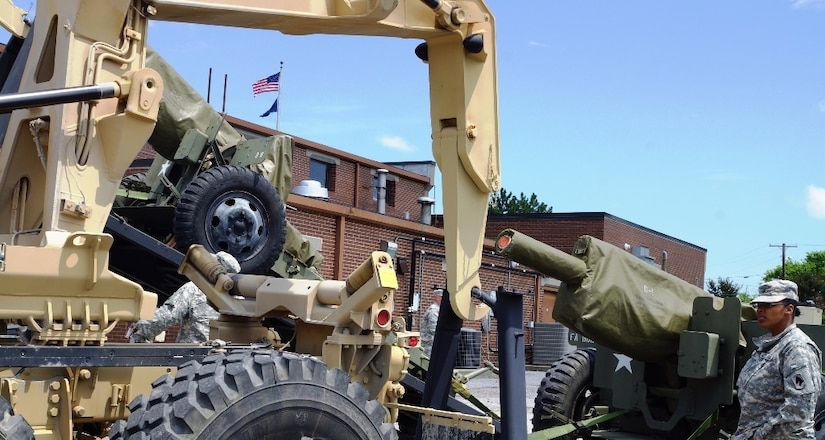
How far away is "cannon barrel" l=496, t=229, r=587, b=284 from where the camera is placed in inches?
299

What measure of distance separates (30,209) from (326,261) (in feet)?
50.2

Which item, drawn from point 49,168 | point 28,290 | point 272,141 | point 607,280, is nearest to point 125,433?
point 28,290

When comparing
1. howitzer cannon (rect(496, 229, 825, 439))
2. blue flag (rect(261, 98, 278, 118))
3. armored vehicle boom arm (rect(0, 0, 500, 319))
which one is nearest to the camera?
armored vehicle boom arm (rect(0, 0, 500, 319))

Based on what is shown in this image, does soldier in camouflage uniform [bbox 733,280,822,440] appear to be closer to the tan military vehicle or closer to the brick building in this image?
the tan military vehicle

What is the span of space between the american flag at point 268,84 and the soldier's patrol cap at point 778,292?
2103 cm

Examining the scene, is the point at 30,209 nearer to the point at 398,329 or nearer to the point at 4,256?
the point at 4,256

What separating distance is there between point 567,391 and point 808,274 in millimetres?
58436

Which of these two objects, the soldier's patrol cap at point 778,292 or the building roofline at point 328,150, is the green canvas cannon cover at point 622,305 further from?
the building roofline at point 328,150

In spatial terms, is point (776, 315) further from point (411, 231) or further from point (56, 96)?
point (411, 231)

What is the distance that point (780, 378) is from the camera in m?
5.86

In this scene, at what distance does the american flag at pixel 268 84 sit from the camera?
1021 inches

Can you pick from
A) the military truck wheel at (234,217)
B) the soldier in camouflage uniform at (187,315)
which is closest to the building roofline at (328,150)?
the military truck wheel at (234,217)

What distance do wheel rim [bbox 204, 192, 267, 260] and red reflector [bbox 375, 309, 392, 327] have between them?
4053 mm

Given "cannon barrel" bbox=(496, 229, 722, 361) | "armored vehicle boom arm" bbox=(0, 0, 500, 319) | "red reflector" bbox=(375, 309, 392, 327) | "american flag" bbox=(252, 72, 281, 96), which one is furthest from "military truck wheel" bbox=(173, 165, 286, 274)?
"american flag" bbox=(252, 72, 281, 96)
